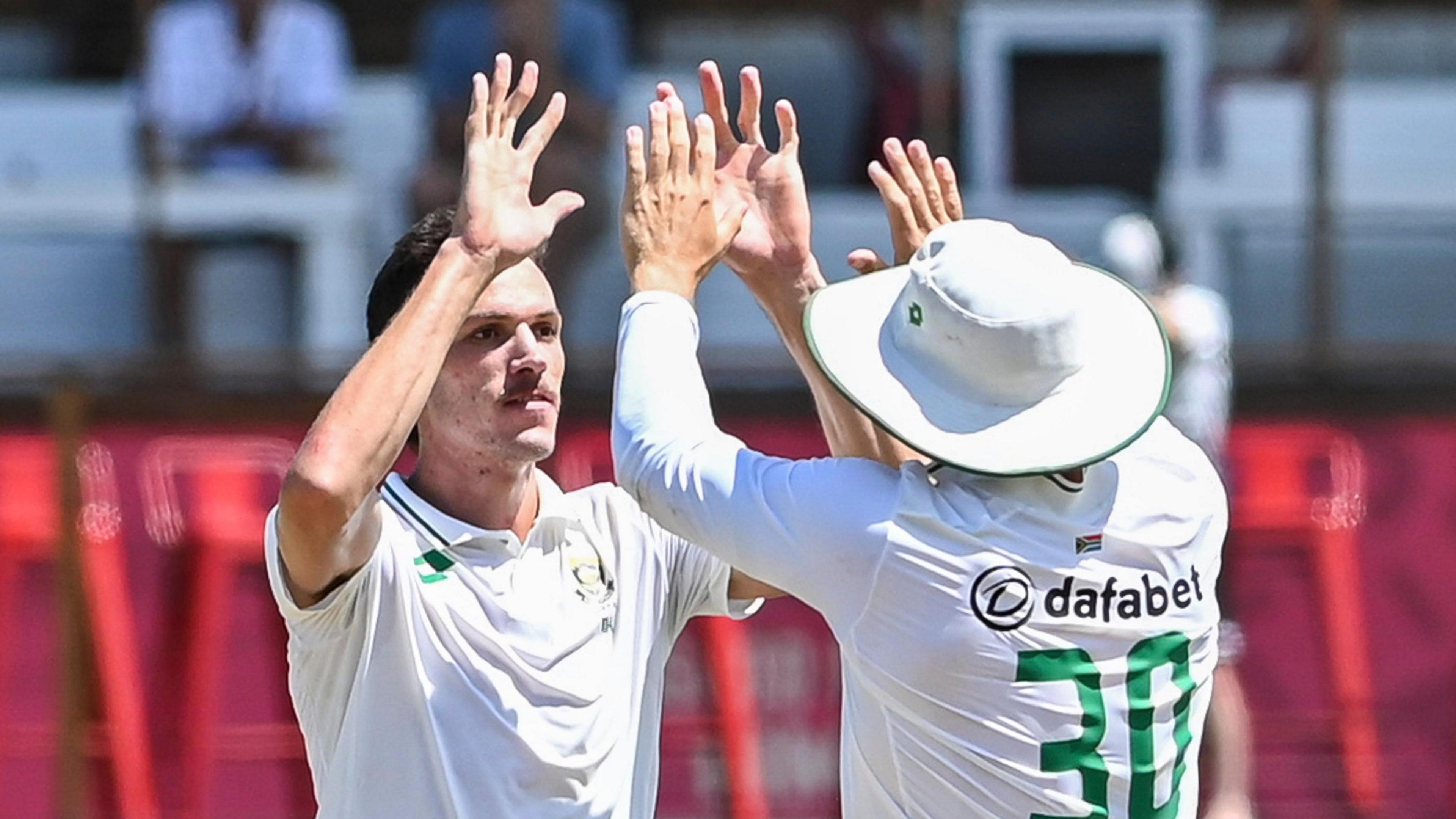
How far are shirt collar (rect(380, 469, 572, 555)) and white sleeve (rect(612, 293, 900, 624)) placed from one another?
0.32 m

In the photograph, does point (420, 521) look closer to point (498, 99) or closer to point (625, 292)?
point (498, 99)

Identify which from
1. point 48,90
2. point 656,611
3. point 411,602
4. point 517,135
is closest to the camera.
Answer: point 411,602

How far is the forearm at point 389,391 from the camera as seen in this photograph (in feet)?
9.61

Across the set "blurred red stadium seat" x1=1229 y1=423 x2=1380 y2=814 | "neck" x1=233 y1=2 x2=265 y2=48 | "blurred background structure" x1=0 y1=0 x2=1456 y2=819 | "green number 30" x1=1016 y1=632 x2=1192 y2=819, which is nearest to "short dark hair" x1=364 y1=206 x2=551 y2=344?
"green number 30" x1=1016 y1=632 x2=1192 y2=819

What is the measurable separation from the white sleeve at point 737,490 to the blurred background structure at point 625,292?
4.59 metres

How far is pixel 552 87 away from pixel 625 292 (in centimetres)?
71

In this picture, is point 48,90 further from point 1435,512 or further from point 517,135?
point 1435,512

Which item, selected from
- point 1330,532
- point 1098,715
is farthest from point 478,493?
point 1330,532

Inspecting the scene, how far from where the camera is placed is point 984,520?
295cm

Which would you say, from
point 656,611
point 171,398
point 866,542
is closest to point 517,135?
point 171,398

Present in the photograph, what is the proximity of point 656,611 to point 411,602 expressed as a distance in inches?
15.5

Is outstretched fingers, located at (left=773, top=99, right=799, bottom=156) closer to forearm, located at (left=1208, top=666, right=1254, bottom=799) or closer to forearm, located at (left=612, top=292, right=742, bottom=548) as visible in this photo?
forearm, located at (left=612, top=292, right=742, bottom=548)

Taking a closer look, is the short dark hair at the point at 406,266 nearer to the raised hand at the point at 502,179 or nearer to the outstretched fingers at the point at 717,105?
the raised hand at the point at 502,179

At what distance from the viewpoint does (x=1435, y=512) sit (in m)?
7.68
